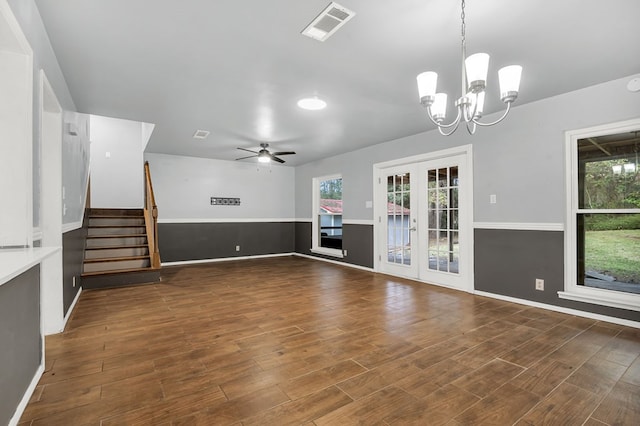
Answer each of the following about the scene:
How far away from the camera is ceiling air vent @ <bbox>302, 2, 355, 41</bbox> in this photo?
1.96 meters

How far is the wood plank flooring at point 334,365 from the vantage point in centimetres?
168

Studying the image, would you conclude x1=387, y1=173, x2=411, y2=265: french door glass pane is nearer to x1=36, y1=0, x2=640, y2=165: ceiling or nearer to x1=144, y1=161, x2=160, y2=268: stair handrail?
x1=36, y1=0, x2=640, y2=165: ceiling

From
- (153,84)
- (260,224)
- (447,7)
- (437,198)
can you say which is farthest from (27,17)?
(260,224)

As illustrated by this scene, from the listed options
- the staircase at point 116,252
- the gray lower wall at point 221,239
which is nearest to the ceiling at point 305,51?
the staircase at point 116,252

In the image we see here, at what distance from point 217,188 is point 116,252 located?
2646mm

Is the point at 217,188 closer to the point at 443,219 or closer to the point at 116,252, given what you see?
the point at 116,252

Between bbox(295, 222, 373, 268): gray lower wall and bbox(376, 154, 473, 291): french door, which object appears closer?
bbox(376, 154, 473, 291): french door

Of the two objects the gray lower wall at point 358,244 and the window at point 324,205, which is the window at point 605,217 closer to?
the gray lower wall at point 358,244

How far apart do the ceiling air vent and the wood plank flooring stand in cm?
239

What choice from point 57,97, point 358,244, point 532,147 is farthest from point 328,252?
point 57,97

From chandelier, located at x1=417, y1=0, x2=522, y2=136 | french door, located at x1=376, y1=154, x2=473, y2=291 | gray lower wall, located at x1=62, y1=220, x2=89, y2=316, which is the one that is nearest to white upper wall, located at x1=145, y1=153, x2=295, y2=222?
gray lower wall, located at x1=62, y1=220, x2=89, y2=316

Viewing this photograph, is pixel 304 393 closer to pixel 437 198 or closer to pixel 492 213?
pixel 492 213

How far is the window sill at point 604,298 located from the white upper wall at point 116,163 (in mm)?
7968

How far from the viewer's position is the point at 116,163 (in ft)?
22.7
